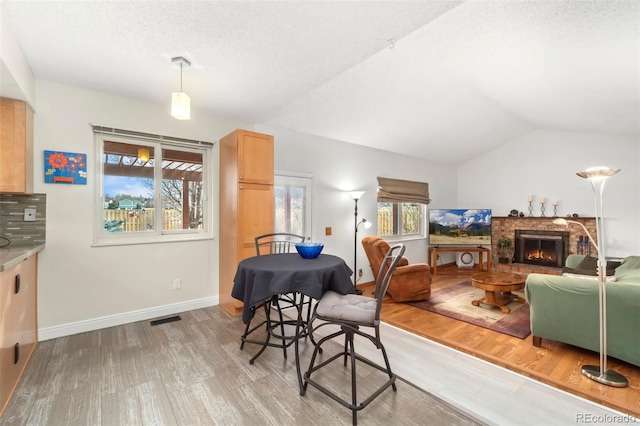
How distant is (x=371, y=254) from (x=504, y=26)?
9.24 ft

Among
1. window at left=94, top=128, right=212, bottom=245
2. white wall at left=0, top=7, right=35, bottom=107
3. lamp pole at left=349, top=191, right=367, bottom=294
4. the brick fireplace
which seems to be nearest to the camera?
white wall at left=0, top=7, right=35, bottom=107

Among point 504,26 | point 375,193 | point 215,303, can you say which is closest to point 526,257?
point 375,193

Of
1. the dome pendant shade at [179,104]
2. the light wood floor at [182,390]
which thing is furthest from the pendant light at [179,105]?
the light wood floor at [182,390]

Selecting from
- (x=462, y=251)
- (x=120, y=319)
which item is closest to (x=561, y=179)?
(x=462, y=251)

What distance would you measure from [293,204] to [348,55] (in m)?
2.27

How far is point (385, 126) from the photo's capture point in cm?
435

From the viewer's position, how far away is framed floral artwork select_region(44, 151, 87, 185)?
8.43 feet

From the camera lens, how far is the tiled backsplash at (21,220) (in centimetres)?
243

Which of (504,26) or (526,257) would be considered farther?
(526,257)

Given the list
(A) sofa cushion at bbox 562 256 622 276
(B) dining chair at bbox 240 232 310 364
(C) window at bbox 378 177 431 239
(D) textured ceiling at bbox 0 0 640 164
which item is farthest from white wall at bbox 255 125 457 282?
(A) sofa cushion at bbox 562 256 622 276

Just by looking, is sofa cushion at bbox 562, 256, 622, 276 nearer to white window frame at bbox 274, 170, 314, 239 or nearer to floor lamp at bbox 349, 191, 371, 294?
floor lamp at bbox 349, 191, 371, 294

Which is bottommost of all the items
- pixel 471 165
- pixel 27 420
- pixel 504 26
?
pixel 27 420

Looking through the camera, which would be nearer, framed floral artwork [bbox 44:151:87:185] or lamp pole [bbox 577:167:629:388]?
lamp pole [bbox 577:167:629:388]

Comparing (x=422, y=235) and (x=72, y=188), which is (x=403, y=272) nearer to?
(x=422, y=235)
